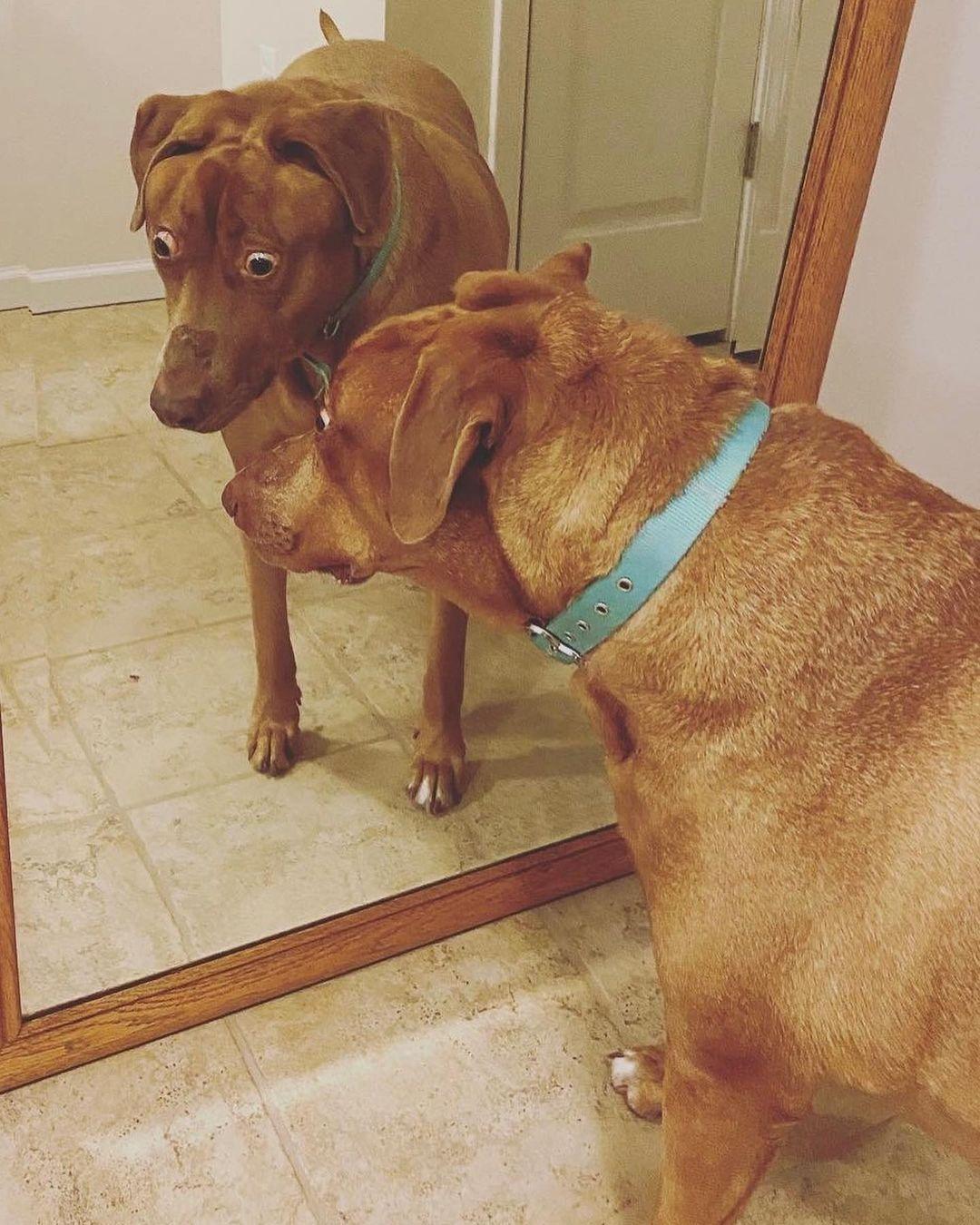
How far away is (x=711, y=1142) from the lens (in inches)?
55.9

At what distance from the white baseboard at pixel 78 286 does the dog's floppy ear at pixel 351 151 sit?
0.26 metres

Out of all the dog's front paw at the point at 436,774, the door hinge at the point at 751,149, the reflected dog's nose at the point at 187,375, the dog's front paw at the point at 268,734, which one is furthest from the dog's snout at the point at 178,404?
the door hinge at the point at 751,149

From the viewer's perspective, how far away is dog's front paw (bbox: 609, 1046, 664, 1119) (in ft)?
5.98

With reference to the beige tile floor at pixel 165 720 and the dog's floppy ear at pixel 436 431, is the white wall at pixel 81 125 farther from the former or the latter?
the dog's floppy ear at pixel 436 431

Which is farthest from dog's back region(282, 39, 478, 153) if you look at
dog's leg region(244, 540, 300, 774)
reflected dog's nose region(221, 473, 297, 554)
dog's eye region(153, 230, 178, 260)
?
dog's leg region(244, 540, 300, 774)

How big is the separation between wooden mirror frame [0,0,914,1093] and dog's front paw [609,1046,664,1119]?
0.38 metres

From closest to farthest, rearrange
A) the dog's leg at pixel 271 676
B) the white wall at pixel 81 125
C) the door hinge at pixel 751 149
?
the white wall at pixel 81 125 < the door hinge at pixel 751 149 < the dog's leg at pixel 271 676

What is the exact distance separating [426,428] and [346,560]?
301mm

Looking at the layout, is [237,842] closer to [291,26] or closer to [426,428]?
[426,428]

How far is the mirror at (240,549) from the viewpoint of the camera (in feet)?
6.04

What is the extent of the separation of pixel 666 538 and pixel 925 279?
1.27 meters

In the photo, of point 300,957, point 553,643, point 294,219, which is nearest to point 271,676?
point 300,957

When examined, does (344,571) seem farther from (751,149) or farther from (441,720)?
(751,149)

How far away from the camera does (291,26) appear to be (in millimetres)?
1791
